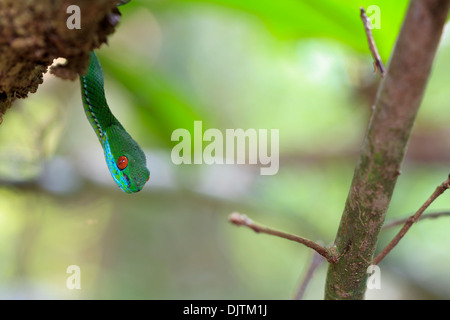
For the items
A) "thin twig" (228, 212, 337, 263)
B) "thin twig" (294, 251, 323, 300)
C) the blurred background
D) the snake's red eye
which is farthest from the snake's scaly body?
"thin twig" (228, 212, 337, 263)

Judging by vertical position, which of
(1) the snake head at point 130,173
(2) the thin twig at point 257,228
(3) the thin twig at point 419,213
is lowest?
(2) the thin twig at point 257,228

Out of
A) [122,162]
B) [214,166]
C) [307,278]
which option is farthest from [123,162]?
[214,166]

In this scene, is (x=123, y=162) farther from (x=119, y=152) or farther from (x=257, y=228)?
(x=257, y=228)

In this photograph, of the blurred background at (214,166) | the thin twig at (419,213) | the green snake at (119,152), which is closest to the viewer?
the thin twig at (419,213)

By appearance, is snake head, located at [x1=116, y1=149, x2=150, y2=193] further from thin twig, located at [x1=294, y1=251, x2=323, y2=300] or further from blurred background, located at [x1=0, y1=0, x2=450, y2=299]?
blurred background, located at [x1=0, y1=0, x2=450, y2=299]

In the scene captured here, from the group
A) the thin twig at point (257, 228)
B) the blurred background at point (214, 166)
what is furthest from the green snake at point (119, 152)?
the thin twig at point (257, 228)

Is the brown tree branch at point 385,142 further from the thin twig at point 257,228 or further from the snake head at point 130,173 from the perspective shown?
the snake head at point 130,173
